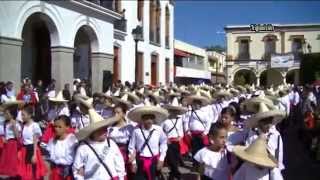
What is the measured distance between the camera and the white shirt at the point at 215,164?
656cm

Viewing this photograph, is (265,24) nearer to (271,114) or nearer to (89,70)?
(271,114)

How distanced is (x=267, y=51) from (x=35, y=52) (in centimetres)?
4074

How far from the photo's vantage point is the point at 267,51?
61031 mm

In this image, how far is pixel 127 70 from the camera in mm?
31078

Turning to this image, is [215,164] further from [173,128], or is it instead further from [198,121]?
[198,121]

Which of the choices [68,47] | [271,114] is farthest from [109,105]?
[68,47]

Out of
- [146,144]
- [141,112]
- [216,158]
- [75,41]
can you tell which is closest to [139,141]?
[146,144]

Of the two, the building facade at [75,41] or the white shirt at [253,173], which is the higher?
the building facade at [75,41]

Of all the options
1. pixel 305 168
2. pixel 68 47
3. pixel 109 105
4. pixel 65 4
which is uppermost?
pixel 65 4

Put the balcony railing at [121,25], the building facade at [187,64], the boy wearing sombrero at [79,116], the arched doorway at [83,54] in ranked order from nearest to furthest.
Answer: the boy wearing sombrero at [79,116], the arched doorway at [83,54], the balcony railing at [121,25], the building facade at [187,64]

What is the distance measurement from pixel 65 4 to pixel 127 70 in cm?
1062

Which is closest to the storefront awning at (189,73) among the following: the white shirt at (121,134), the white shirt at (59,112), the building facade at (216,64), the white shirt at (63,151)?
the building facade at (216,64)

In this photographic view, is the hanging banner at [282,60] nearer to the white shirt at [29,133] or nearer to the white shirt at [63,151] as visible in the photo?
the white shirt at [29,133]

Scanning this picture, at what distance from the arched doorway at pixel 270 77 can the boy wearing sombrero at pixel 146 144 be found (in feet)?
160
